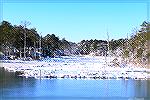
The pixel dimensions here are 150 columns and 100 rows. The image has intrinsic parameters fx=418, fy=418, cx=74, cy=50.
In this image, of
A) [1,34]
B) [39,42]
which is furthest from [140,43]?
[39,42]

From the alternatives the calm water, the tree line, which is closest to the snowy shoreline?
the calm water

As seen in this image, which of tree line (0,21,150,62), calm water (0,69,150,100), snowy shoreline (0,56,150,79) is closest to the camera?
calm water (0,69,150,100)

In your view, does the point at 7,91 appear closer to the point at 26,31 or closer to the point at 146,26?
the point at 146,26

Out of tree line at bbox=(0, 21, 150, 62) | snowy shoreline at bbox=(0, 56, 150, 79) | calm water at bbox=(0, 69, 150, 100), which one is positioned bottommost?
calm water at bbox=(0, 69, 150, 100)

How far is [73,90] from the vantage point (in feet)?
57.3

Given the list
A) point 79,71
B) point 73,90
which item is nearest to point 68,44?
point 79,71

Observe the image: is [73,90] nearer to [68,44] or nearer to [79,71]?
[79,71]

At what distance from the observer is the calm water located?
15098 mm

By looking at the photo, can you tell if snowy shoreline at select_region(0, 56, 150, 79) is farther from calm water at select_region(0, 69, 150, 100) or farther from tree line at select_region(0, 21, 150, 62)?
tree line at select_region(0, 21, 150, 62)

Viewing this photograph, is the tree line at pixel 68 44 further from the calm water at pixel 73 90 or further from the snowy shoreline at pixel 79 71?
the calm water at pixel 73 90

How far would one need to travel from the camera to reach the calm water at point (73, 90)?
15.1 m

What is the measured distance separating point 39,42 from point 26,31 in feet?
29.7

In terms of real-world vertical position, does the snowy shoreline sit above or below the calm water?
above

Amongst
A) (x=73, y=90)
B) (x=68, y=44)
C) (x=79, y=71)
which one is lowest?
(x=73, y=90)
